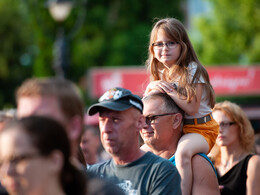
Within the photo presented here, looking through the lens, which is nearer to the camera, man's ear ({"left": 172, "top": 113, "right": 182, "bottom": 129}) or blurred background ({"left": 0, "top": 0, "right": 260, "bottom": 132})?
man's ear ({"left": 172, "top": 113, "right": 182, "bottom": 129})

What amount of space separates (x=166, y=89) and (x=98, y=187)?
192 cm

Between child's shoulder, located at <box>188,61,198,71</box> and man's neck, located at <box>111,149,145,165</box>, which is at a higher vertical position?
child's shoulder, located at <box>188,61,198,71</box>

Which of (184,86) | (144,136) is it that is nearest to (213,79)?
(184,86)

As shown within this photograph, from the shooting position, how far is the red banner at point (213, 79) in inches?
767

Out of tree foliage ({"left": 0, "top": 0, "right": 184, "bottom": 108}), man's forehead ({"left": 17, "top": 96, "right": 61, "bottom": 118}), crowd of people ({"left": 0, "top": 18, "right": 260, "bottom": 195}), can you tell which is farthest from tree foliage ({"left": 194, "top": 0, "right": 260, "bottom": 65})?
man's forehead ({"left": 17, "top": 96, "right": 61, "bottom": 118})

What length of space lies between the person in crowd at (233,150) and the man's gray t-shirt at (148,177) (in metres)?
2.28

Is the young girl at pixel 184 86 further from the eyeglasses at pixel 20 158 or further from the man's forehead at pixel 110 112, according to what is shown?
the eyeglasses at pixel 20 158

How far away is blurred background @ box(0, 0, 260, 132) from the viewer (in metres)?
20.3

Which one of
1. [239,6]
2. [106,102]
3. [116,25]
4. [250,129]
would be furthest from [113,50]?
[106,102]

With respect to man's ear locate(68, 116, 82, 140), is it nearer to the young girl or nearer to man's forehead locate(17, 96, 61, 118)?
man's forehead locate(17, 96, 61, 118)

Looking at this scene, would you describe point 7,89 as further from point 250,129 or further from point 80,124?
point 80,124

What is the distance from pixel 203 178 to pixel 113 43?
26601 mm

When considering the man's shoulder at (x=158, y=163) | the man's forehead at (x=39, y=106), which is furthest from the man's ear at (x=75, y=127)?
the man's shoulder at (x=158, y=163)

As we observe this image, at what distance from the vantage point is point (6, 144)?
247 cm
